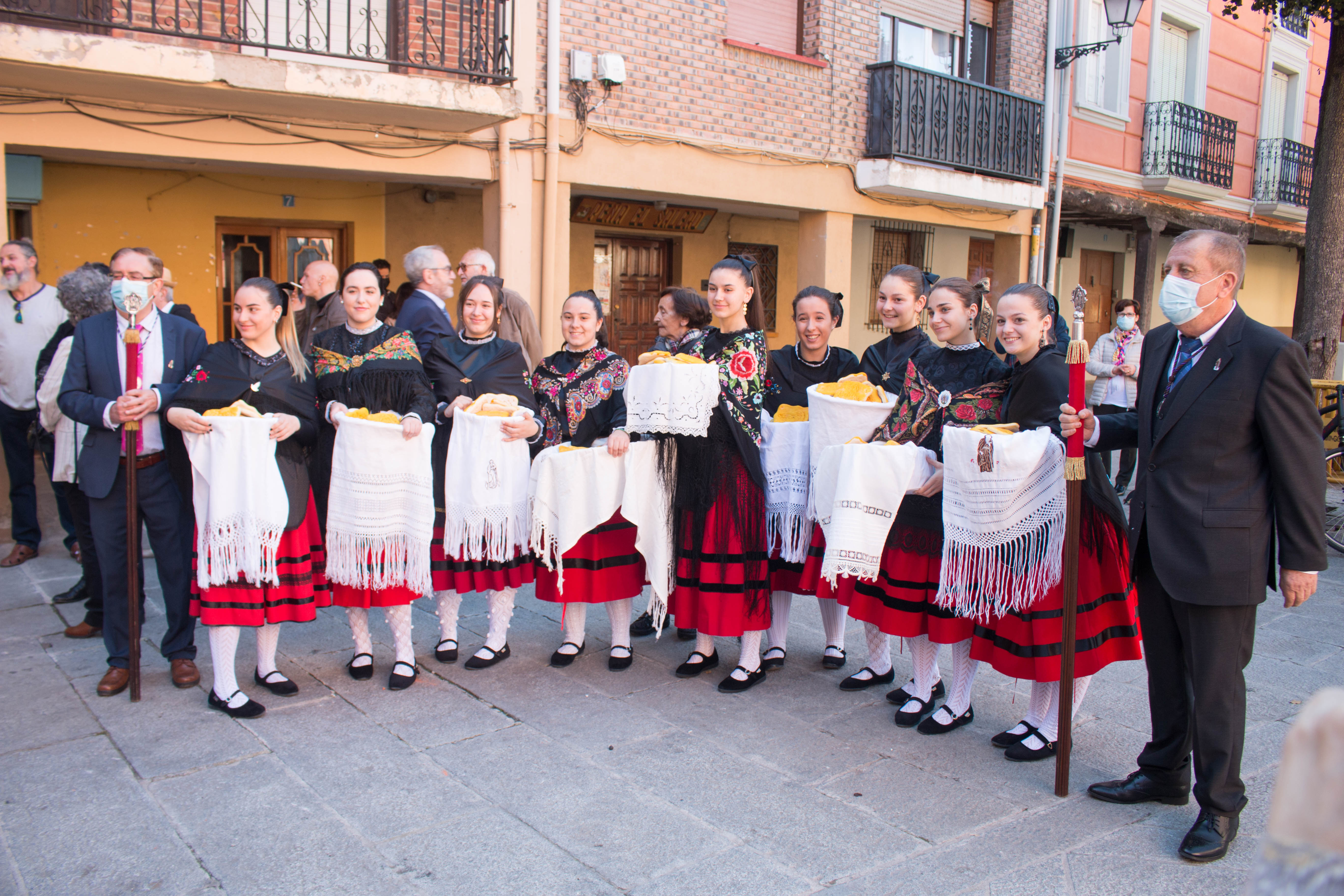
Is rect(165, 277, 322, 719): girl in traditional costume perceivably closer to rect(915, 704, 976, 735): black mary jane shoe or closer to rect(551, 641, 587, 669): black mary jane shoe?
rect(551, 641, 587, 669): black mary jane shoe

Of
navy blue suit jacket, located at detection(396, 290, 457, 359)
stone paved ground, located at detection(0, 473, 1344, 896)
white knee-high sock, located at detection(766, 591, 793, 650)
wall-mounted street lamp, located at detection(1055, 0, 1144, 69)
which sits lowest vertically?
stone paved ground, located at detection(0, 473, 1344, 896)

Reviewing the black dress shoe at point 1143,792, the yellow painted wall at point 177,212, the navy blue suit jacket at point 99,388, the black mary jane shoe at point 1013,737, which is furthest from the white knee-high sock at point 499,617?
the yellow painted wall at point 177,212

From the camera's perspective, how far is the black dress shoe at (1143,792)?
361 centimetres

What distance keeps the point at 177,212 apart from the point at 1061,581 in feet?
31.1

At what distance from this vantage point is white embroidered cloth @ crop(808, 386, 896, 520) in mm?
4414

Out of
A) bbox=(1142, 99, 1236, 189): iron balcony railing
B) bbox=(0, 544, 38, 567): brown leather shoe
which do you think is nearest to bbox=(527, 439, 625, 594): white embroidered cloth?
bbox=(0, 544, 38, 567): brown leather shoe

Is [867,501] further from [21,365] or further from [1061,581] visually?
[21,365]

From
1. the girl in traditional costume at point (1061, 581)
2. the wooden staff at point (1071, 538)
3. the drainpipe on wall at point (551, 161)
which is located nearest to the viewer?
the wooden staff at point (1071, 538)

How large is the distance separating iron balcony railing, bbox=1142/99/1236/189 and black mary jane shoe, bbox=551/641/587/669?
14.6 meters

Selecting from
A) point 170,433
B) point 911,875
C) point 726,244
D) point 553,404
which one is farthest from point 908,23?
point 911,875

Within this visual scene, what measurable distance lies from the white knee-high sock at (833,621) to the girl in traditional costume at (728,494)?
477 millimetres

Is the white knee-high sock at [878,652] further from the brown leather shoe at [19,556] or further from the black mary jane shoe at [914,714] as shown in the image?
the brown leather shoe at [19,556]

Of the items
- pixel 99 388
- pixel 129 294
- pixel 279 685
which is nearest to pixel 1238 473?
pixel 279 685

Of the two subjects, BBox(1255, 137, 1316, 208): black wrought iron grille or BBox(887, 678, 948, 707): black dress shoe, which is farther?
BBox(1255, 137, 1316, 208): black wrought iron grille
